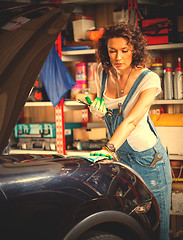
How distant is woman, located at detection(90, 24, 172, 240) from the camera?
6.69 ft

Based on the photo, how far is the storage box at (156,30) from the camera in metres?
3.40

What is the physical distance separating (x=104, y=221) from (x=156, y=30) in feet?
8.20

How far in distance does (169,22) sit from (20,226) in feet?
9.15

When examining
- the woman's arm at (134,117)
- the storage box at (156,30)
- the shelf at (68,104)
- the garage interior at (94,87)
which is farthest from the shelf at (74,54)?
the woman's arm at (134,117)

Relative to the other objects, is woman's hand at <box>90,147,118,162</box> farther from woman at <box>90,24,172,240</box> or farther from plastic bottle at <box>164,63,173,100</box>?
plastic bottle at <box>164,63,173,100</box>

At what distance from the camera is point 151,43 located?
345cm

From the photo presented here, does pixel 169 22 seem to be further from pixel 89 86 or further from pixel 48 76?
pixel 48 76

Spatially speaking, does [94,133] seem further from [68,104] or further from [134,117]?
[134,117]

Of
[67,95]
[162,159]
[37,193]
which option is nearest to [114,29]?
[162,159]

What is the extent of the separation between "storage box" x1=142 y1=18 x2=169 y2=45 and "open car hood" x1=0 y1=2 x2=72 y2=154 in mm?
2213

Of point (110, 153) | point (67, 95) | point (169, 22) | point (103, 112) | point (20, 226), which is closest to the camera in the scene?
point (20, 226)

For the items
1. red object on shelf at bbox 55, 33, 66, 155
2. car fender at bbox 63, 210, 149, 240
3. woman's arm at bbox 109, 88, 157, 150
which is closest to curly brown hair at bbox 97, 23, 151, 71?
woman's arm at bbox 109, 88, 157, 150

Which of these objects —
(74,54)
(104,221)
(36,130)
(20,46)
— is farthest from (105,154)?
(36,130)

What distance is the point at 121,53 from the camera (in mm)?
2125
